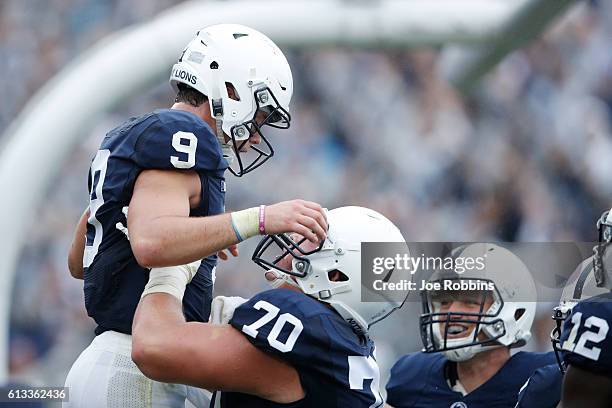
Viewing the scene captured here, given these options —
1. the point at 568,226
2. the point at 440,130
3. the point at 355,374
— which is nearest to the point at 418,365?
the point at 355,374

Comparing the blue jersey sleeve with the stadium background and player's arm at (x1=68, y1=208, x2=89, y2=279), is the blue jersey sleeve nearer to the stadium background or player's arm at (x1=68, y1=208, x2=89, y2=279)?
player's arm at (x1=68, y1=208, x2=89, y2=279)

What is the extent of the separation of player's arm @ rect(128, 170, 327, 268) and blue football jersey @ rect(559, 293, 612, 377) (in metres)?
0.59

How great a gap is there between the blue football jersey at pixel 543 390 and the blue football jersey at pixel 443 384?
12.5 inches

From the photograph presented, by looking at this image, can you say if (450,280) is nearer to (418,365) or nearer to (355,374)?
(418,365)

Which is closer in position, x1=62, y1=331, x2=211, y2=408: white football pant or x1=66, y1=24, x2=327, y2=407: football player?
x1=66, y1=24, x2=327, y2=407: football player

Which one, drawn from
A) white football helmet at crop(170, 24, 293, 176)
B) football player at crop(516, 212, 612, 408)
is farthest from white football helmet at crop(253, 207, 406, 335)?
football player at crop(516, 212, 612, 408)

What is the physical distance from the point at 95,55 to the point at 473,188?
12.4ft

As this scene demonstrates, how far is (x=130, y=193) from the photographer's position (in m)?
2.72

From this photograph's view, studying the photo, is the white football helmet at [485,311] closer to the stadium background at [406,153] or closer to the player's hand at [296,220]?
the player's hand at [296,220]

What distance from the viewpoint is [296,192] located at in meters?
7.70

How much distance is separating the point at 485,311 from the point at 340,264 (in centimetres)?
82

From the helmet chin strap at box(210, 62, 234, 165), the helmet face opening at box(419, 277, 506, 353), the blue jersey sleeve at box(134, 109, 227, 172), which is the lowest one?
the helmet face opening at box(419, 277, 506, 353)

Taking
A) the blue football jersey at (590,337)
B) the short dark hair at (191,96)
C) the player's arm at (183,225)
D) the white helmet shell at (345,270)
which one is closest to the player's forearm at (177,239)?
the player's arm at (183,225)

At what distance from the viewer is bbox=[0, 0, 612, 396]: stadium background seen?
7.33 m
